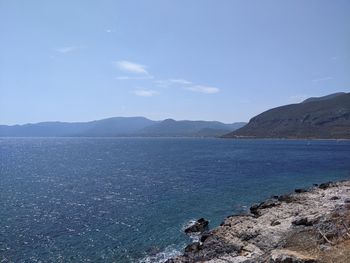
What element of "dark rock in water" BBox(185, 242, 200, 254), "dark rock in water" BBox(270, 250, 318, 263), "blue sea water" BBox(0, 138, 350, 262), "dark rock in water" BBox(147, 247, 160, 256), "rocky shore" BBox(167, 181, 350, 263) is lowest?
"dark rock in water" BBox(147, 247, 160, 256)

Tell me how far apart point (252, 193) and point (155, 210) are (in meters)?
23.0

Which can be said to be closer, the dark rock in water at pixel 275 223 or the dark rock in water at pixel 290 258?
the dark rock in water at pixel 290 258

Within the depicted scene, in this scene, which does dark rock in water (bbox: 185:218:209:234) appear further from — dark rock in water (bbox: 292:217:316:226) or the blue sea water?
dark rock in water (bbox: 292:217:316:226)

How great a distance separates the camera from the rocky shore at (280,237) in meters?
27.3

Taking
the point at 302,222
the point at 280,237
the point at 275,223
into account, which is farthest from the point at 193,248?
the point at 302,222

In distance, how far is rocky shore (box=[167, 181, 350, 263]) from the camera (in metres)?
27.3

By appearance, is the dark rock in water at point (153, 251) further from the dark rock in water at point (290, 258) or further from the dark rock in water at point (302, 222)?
the dark rock in water at point (290, 258)

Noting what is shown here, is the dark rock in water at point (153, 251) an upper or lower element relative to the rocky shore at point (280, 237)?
lower

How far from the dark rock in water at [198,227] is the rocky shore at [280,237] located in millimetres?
3502

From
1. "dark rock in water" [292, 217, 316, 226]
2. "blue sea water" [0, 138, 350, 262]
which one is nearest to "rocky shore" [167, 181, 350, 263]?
"dark rock in water" [292, 217, 316, 226]

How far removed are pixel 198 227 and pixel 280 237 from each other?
1393 cm

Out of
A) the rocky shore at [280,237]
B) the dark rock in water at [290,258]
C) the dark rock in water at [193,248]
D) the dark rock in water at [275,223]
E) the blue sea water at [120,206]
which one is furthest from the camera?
the blue sea water at [120,206]

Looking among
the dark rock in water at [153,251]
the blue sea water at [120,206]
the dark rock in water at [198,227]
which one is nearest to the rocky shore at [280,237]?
the dark rock in water at [198,227]

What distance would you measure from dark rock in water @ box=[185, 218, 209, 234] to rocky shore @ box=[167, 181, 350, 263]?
3502 millimetres
